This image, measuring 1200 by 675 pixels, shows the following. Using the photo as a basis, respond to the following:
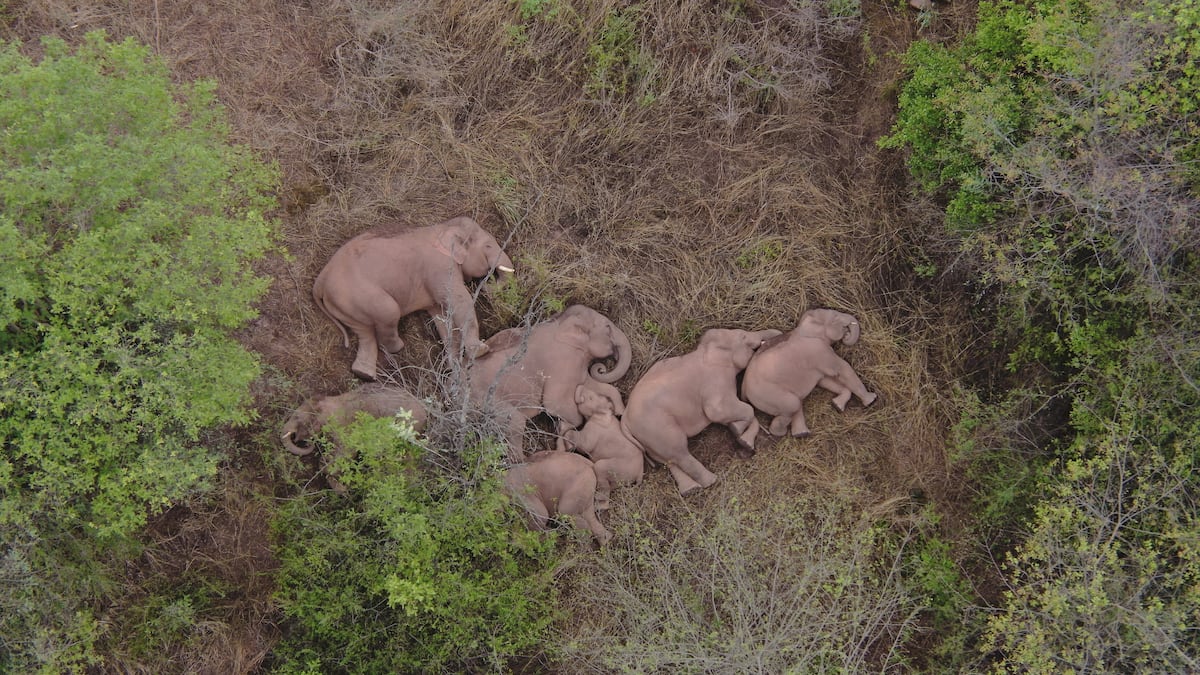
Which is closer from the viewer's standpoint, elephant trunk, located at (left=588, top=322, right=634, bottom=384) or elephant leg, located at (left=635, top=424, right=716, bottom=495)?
elephant leg, located at (left=635, top=424, right=716, bottom=495)

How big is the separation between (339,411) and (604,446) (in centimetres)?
184

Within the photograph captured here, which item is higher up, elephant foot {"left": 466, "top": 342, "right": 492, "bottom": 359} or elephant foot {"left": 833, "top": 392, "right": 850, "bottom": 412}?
elephant foot {"left": 466, "top": 342, "right": 492, "bottom": 359}

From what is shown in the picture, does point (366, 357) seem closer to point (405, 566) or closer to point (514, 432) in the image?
point (514, 432)

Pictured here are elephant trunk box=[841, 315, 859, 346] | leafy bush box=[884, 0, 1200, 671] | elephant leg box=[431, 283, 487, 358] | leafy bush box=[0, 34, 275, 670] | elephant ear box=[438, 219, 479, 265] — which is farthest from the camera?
elephant trunk box=[841, 315, 859, 346]

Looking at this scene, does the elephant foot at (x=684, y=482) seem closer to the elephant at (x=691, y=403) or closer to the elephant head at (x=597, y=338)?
the elephant at (x=691, y=403)

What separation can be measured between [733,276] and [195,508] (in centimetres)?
417

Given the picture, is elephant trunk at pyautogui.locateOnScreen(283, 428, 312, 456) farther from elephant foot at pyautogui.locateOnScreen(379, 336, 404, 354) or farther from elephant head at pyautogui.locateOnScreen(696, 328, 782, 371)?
elephant head at pyautogui.locateOnScreen(696, 328, 782, 371)

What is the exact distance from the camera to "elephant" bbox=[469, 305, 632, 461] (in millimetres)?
5457

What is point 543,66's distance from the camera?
5859 mm

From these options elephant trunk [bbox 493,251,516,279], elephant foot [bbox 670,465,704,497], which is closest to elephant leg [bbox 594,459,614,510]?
elephant foot [bbox 670,465,704,497]

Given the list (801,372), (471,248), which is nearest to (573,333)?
(471,248)

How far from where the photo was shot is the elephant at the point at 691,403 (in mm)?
5484

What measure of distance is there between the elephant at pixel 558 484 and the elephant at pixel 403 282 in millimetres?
905

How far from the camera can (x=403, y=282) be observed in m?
5.47
